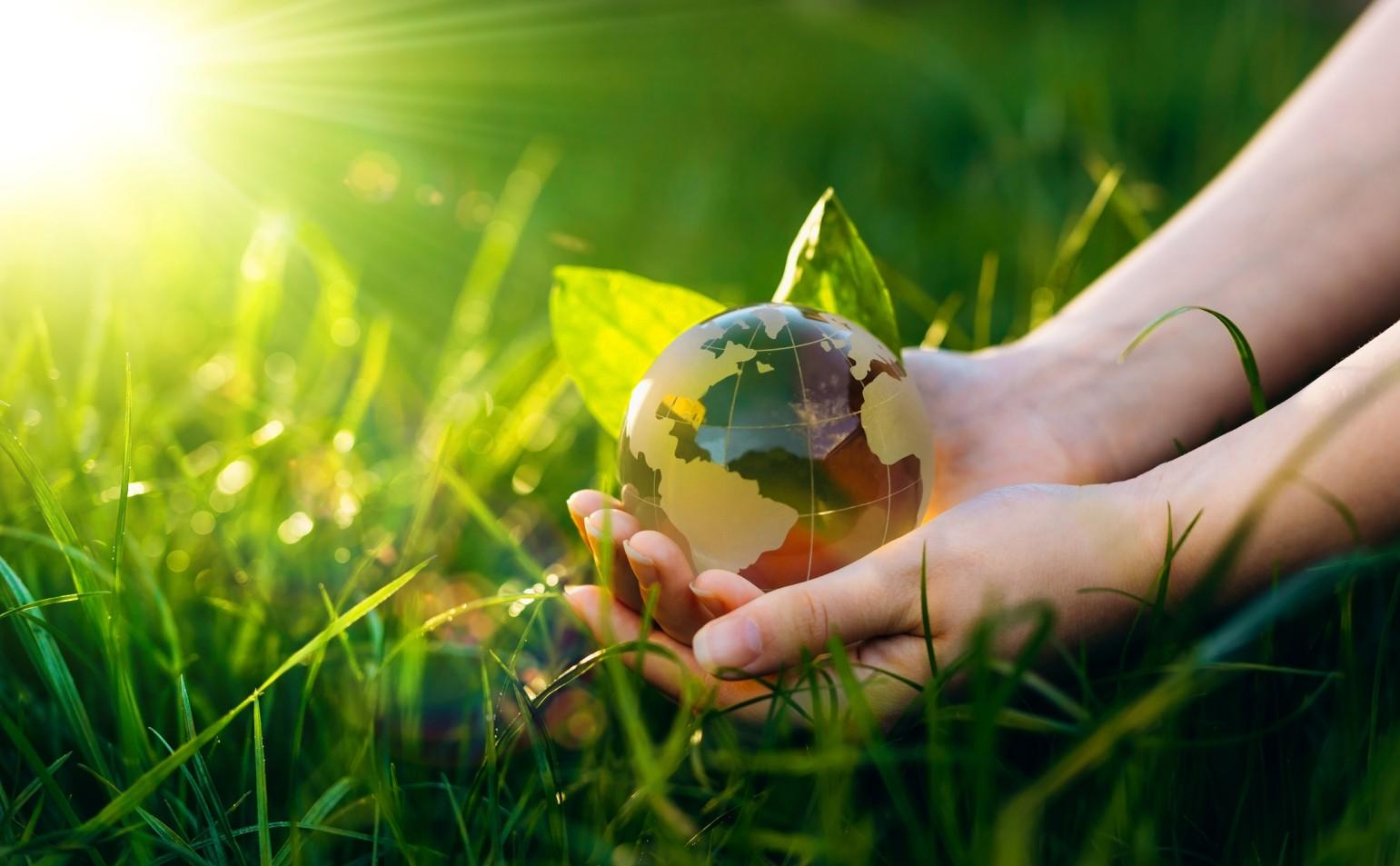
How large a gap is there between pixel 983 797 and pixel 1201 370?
3.65 feet

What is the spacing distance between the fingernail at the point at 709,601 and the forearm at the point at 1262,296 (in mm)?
769

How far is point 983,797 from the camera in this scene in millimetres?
936

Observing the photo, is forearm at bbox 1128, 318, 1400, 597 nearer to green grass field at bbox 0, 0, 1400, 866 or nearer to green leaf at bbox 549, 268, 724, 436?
green grass field at bbox 0, 0, 1400, 866

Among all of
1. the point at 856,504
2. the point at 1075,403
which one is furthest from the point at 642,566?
the point at 1075,403

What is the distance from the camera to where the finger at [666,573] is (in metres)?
1.29

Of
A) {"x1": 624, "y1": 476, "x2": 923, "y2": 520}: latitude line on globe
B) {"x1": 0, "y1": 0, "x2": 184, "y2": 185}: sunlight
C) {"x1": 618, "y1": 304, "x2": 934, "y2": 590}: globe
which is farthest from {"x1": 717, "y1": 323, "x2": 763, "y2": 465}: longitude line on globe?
{"x1": 0, "y1": 0, "x2": 184, "y2": 185}: sunlight

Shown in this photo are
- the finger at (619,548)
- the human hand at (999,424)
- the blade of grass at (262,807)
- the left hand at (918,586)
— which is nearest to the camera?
the blade of grass at (262,807)

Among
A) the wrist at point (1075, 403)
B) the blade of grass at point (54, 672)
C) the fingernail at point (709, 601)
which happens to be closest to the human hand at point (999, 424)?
the wrist at point (1075, 403)

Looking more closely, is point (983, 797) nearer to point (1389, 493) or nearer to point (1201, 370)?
point (1389, 493)

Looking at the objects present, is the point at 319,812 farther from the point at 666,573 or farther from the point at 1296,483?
the point at 1296,483

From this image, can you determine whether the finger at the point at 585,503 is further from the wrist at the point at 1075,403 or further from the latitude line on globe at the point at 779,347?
the wrist at the point at 1075,403

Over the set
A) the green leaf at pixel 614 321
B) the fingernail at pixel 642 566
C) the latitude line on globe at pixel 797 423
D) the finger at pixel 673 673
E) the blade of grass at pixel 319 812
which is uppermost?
the green leaf at pixel 614 321

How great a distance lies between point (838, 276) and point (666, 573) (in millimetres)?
516

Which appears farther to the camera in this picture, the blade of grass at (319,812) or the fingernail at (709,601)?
the fingernail at (709,601)
